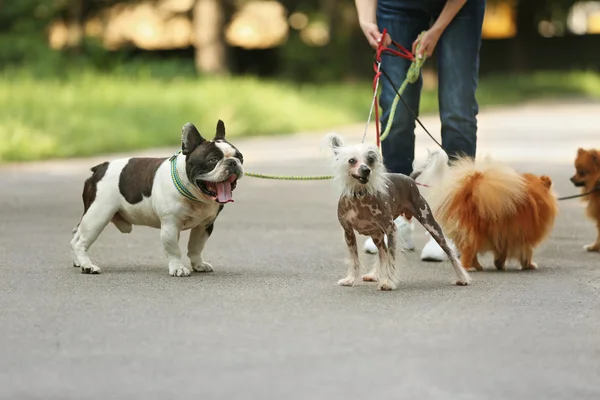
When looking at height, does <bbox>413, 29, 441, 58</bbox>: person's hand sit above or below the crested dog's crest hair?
above

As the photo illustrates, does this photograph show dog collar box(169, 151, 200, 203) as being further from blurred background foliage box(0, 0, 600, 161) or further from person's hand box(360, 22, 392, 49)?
blurred background foliage box(0, 0, 600, 161)

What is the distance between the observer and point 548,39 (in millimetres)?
44469

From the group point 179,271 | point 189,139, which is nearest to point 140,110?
point 179,271

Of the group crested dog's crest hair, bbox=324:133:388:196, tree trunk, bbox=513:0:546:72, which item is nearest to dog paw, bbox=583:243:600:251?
crested dog's crest hair, bbox=324:133:388:196

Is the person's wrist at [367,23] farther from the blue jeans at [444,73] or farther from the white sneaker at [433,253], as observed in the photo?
the white sneaker at [433,253]

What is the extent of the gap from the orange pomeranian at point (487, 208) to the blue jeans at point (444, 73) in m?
0.61

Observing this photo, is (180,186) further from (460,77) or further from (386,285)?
(460,77)

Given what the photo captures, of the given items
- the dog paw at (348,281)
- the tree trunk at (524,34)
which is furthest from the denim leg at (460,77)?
the tree trunk at (524,34)

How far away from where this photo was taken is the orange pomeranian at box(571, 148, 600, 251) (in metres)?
7.67

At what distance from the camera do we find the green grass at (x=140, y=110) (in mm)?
15859

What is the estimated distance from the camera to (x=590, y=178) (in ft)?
25.3

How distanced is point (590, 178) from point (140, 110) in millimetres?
12175

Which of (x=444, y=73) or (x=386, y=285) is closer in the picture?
(x=386, y=285)

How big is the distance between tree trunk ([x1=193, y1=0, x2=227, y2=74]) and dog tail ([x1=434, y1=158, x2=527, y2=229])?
2288cm
